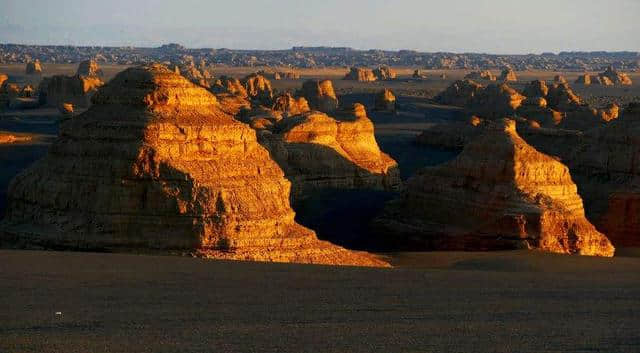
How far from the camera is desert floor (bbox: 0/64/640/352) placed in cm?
1201

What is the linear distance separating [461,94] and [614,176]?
60.8 m

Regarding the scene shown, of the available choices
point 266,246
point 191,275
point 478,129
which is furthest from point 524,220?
point 478,129

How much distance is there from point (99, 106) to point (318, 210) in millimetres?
11804

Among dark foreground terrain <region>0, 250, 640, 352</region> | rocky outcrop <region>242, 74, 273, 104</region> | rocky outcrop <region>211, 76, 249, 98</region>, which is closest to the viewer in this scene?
dark foreground terrain <region>0, 250, 640, 352</region>

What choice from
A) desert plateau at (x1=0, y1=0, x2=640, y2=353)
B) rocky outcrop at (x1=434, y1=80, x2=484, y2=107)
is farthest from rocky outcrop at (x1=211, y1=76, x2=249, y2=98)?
desert plateau at (x1=0, y1=0, x2=640, y2=353)

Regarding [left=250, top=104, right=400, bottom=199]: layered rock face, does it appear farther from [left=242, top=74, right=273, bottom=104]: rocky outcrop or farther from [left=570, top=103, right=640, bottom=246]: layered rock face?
[left=242, top=74, right=273, bottom=104]: rocky outcrop

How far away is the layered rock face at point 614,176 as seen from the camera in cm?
3138

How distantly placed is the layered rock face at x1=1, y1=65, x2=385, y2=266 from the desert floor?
2226mm

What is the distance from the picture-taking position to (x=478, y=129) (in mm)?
55688

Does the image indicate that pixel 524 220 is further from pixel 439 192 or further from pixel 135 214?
pixel 135 214

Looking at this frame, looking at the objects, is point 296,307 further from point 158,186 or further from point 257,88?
point 257,88

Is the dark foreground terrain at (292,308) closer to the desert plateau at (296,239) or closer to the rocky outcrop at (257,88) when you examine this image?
the desert plateau at (296,239)

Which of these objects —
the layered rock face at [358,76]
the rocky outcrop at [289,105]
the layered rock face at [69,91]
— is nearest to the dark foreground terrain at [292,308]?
the rocky outcrop at [289,105]

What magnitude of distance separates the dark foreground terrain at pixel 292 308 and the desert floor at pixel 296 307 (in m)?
0.02
